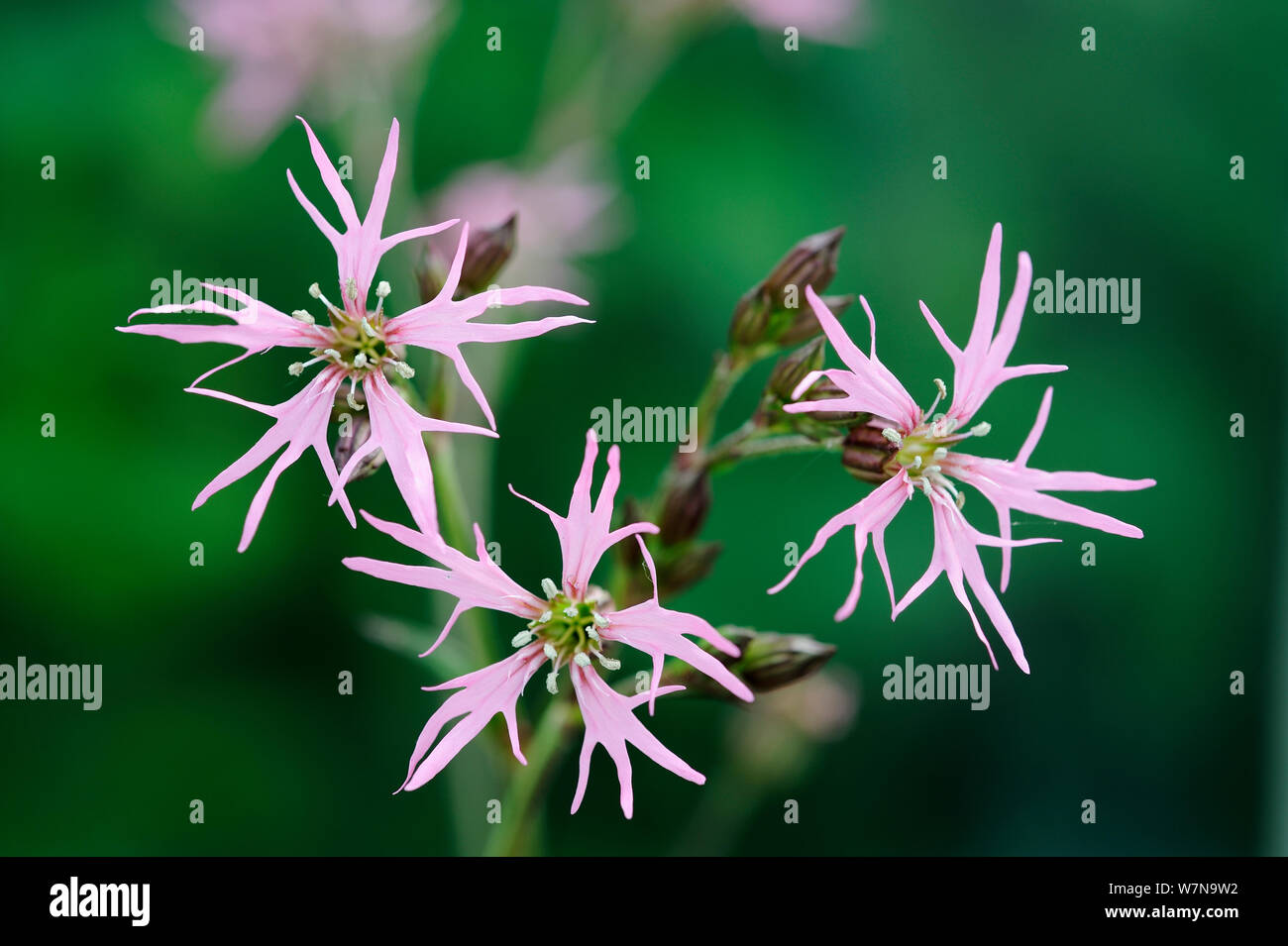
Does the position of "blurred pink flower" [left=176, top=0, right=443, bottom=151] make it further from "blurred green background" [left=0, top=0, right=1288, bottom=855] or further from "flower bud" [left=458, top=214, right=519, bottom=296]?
"flower bud" [left=458, top=214, right=519, bottom=296]

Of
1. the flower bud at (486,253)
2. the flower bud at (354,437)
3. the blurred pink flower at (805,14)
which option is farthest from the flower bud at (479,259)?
the blurred pink flower at (805,14)

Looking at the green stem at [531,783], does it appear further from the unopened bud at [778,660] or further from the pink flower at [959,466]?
the pink flower at [959,466]

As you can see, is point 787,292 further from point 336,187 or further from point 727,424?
point 727,424

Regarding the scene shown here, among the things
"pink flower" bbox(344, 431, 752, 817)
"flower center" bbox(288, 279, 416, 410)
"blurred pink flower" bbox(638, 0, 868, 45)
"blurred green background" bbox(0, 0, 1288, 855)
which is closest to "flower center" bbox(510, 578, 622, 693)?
"pink flower" bbox(344, 431, 752, 817)

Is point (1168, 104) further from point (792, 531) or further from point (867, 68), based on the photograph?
point (792, 531)

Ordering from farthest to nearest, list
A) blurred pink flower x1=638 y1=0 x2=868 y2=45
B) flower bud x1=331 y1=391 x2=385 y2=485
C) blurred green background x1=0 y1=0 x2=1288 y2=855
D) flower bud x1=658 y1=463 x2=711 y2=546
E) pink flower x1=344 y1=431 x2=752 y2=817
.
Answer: blurred pink flower x1=638 y1=0 x2=868 y2=45 → blurred green background x1=0 y1=0 x2=1288 y2=855 → flower bud x1=658 y1=463 x2=711 y2=546 → flower bud x1=331 y1=391 x2=385 y2=485 → pink flower x1=344 y1=431 x2=752 y2=817

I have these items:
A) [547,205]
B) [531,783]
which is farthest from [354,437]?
[547,205]
